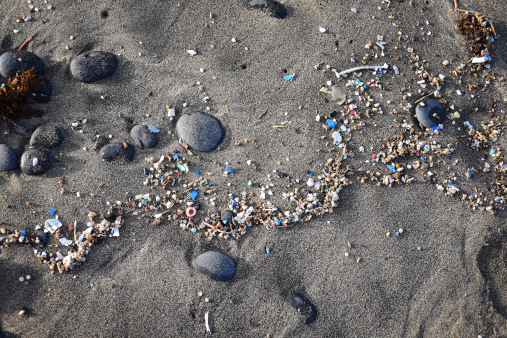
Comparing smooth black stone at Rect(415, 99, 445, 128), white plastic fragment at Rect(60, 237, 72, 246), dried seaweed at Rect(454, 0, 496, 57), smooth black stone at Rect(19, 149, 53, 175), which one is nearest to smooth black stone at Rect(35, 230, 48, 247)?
white plastic fragment at Rect(60, 237, 72, 246)

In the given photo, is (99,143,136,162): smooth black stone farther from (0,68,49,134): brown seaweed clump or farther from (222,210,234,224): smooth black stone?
(222,210,234,224): smooth black stone

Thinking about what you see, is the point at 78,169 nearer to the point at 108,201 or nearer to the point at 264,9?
the point at 108,201

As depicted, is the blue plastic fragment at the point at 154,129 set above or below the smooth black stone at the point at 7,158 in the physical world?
above

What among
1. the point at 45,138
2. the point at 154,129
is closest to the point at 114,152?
the point at 154,129

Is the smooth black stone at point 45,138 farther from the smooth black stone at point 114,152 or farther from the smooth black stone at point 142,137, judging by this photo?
the smooth black stone at point 142,137

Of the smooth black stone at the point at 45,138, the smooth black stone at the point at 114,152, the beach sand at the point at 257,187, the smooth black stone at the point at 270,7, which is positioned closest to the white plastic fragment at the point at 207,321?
the beach sand at the point at 257,187

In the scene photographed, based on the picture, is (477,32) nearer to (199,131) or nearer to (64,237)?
(199,131)
